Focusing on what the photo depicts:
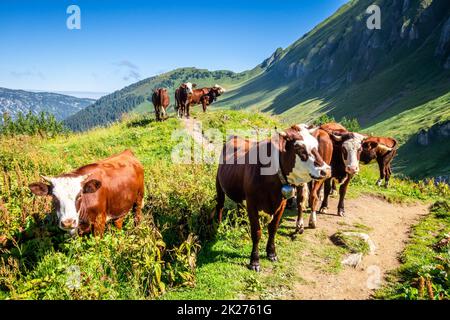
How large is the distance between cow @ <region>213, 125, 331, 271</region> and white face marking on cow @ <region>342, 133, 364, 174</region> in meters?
3.84

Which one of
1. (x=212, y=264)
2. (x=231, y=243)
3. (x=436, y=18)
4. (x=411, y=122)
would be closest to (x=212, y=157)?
(x=231, y=243)

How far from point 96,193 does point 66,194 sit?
0.95m

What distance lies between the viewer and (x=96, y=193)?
23.2 ft

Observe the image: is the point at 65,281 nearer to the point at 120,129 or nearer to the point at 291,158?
the point at 291,158

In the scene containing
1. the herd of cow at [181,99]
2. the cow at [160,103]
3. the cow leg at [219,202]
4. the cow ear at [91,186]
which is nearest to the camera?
the cow ear at [91,186]

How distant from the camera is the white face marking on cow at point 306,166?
6.20 meters

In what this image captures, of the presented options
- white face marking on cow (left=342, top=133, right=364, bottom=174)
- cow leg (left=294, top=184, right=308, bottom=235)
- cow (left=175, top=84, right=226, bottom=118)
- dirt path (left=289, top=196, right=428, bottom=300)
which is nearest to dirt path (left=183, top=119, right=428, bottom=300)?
dirt path (left=289, top=196, right=428, bottom=300)

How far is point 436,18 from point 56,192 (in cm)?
18142

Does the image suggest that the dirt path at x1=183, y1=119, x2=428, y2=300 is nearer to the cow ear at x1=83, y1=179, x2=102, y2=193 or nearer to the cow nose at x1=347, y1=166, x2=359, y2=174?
the cow nose at x1=347, y1=166, x2=359, y2=174

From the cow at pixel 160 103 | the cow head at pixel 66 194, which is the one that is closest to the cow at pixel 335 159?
the cow head at pixel 66 194

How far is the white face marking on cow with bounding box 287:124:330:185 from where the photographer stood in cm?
620

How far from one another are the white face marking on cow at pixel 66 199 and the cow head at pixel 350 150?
7.75 m

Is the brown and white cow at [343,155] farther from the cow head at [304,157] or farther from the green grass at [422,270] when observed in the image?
the cow head at [304,157]
